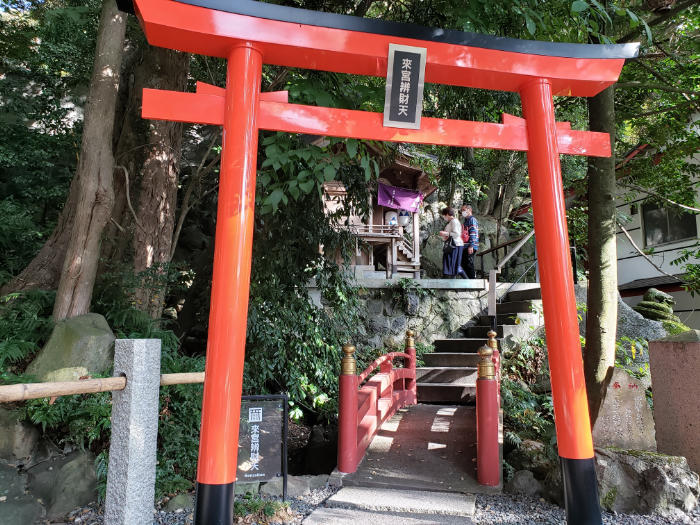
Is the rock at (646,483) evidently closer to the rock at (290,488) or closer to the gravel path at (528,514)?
the gravel path at (528,514)

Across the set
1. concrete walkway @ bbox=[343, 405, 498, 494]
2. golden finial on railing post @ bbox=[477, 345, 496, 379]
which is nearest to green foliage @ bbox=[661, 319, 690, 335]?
concrete walkway @ bbox=[343, 405, 498, 494]

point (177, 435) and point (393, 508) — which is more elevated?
point (177, 435)

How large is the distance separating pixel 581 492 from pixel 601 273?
2.35 metres

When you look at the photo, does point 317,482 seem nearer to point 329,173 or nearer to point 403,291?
point 329,173

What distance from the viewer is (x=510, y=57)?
139 inches

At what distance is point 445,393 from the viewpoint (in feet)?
24.1

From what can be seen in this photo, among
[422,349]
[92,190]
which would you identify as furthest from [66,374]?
[422,349]

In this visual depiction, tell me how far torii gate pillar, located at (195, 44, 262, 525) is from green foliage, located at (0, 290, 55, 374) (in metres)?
2.60

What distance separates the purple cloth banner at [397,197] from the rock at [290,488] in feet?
28.8

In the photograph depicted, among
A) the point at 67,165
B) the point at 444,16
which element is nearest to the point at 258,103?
the point at 444,16

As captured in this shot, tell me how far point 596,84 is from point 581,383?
2466mm

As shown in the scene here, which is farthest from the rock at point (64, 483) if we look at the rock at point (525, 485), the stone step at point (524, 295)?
the stone step at point (524, 295)

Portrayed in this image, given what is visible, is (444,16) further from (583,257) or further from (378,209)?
(583,257)

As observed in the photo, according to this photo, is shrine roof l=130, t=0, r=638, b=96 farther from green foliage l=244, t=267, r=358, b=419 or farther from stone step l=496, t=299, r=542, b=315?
stone step l=496, t=299, r=542, b=315
